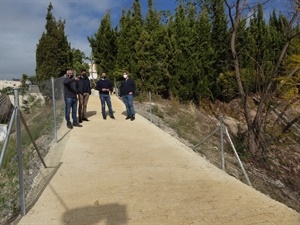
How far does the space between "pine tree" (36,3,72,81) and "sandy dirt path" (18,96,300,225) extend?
1844cm

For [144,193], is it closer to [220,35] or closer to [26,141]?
[26,141]

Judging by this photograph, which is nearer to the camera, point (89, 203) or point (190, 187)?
point (89, 203)

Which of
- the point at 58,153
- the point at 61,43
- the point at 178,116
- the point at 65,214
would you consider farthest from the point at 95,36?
the point at 65,214

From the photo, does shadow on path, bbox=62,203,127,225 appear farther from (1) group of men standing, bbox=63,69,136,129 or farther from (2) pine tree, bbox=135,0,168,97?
(2) pine tree, bbox=135,0,168,97

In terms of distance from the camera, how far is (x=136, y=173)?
21.2 feet

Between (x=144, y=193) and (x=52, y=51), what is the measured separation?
22.7 m

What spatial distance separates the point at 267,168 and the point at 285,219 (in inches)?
365

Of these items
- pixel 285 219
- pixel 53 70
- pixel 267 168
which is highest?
pixel 53 70

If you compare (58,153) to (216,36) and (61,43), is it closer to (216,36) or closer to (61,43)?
(216,36)

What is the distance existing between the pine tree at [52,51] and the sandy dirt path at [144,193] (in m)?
18.4

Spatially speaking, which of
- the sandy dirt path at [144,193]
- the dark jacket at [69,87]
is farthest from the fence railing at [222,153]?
the dark jacket at [69,87]

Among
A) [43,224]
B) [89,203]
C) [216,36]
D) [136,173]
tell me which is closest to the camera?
[43,224]

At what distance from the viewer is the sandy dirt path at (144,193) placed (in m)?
4.52

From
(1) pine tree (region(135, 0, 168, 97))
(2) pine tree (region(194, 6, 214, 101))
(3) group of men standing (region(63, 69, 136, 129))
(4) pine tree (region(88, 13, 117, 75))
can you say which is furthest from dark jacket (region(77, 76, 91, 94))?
(4) pine tree (region(88, 13, 117, 75))
